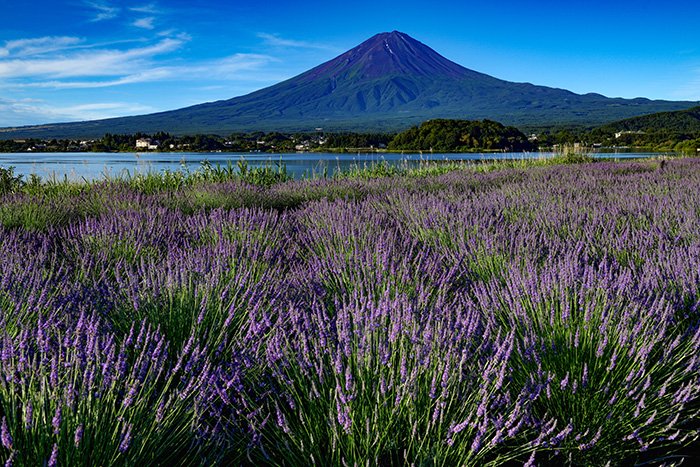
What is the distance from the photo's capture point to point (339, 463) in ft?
4.38

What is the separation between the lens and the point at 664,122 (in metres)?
82.8

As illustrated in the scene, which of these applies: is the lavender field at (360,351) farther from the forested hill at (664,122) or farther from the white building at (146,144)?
the forested hill at (664,122)

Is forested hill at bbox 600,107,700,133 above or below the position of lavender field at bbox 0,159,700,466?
above

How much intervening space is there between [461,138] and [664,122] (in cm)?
5687

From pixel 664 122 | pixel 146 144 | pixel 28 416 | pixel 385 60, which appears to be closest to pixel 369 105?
pixel 385 60

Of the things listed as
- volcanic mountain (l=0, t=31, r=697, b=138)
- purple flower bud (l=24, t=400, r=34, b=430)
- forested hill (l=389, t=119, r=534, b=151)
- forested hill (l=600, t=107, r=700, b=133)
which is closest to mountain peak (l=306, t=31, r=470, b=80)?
volcanic mountain (l=0, t=31, r=697, b=138)

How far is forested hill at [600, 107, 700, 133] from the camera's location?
77037mm

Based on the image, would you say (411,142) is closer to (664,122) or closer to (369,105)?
(664,122)

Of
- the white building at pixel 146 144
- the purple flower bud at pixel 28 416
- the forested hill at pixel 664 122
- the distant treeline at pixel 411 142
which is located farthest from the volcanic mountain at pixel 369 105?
the purple flower bud at pixel 28 416

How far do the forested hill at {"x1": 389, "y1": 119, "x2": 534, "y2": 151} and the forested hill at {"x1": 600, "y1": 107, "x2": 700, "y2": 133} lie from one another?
37398mm

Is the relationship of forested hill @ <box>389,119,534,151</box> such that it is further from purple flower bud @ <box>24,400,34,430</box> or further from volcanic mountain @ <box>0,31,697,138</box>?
volcanic mountain @ <box>0,31,697,138</box>

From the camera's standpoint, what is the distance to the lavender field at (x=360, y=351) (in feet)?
4.17

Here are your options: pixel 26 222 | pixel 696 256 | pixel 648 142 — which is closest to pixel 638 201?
pixel 696 256

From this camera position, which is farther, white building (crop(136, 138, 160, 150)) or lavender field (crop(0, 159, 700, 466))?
white building (crop(136, 138, 160, 150))
